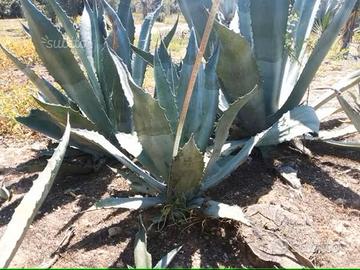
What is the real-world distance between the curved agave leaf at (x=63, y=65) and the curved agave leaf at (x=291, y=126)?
2.77ft

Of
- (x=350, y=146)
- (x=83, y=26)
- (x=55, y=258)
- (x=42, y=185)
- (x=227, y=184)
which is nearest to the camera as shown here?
(x=42, y=185)

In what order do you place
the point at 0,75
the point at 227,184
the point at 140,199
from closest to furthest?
1. the point at 140,199
2. the point at 227,184
3. the point at 0,75

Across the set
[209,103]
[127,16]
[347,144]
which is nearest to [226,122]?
[209,103]

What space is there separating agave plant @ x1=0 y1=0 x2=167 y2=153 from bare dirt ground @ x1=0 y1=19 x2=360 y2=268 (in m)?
0.23

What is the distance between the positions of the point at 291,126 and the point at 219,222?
0.72 meters

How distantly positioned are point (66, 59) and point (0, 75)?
11.5 ft

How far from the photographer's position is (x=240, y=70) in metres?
2.38

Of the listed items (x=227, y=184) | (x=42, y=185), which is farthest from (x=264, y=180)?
(x=42, y=185)

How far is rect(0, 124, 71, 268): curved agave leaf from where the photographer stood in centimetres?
118

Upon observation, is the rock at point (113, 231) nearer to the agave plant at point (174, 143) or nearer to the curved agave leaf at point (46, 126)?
the agave plant at point (174, 143)

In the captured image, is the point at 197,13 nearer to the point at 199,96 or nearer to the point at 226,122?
the point at 199,96

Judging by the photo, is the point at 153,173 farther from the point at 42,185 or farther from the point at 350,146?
the point at 350,146

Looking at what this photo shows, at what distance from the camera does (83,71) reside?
273cm

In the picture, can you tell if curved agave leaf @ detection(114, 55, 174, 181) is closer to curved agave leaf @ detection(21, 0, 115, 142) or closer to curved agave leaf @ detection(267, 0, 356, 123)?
curved agave leaf @ detection(21, 0, 115, 142)
